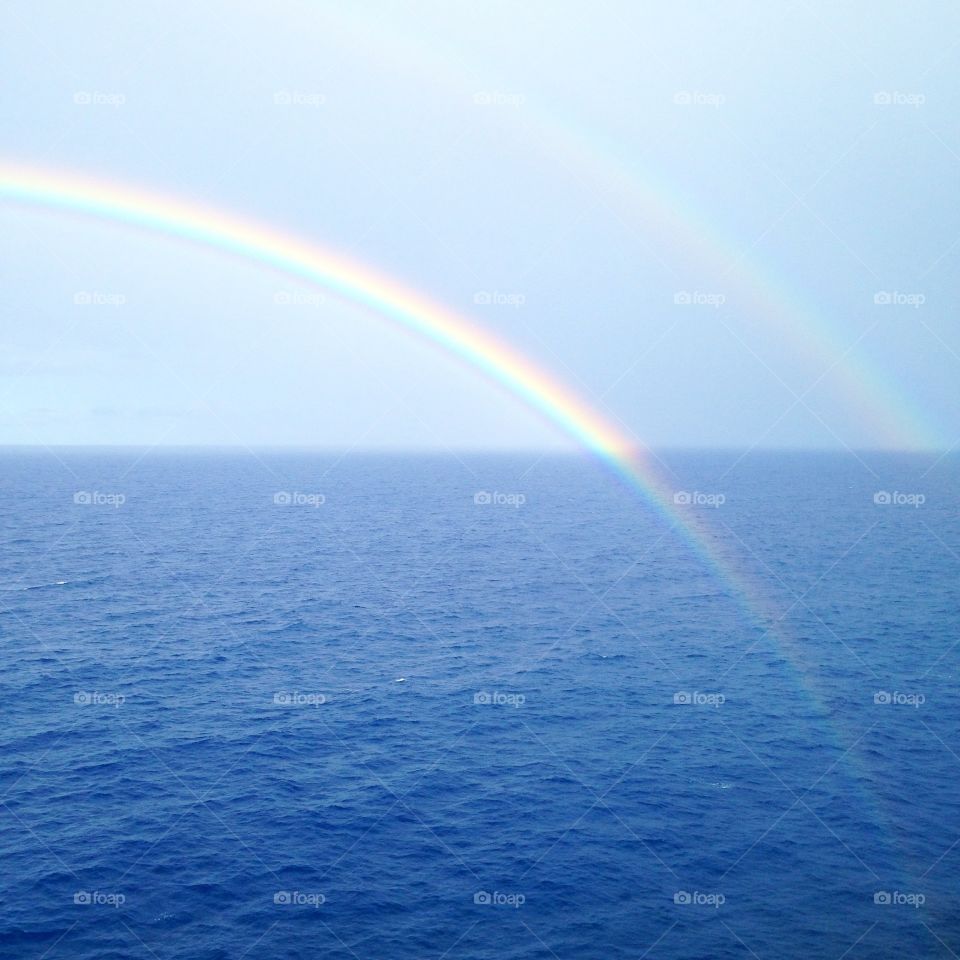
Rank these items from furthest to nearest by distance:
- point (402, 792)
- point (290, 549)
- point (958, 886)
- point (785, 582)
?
point (290, 549) < point (785, 582) < point (402, 792) < point (958, 886)

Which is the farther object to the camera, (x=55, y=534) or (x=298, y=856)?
(x=55, y=534)

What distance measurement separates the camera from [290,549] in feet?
372

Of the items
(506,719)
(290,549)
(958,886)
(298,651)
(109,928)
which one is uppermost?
(290,549)

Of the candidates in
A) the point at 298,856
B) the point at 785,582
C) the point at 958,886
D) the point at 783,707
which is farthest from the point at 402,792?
the point at 785,582

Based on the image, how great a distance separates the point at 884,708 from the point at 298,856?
40577mm

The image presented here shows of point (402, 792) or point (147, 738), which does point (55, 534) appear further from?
point (402, 792)
